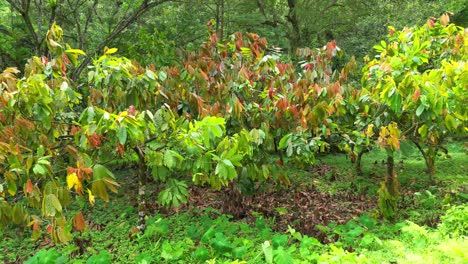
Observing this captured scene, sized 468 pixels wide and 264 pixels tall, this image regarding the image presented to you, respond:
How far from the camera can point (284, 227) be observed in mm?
4797

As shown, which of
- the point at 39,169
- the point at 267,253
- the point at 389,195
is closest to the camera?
the point at 39,169

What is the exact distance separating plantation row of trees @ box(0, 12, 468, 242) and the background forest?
2 cm

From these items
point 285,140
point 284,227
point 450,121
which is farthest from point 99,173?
point 450,121

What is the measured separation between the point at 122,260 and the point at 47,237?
1367mm

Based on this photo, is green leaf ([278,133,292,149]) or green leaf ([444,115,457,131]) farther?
green leaf ([278,133,292,149])

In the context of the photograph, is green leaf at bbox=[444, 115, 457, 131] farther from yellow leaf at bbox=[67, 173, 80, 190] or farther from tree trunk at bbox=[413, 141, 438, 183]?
yellow leaf at bbox=[67, 173, 80, 190]

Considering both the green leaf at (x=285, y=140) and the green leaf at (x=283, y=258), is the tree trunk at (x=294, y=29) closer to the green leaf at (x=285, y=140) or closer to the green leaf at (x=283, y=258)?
the green leaf at (x=285, y=140)

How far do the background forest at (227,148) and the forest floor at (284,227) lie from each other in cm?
2

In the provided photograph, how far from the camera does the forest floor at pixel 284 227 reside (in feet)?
12.3

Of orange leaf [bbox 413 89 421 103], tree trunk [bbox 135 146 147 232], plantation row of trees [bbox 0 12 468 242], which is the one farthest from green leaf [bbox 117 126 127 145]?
orange leaf [bbox 413 89 421 103]

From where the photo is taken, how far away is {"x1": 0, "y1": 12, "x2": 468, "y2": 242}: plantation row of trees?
115 inches

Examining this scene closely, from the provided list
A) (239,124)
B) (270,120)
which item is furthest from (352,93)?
(239,124)

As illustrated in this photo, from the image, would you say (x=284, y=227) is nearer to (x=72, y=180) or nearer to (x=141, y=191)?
(x=141, y=191)

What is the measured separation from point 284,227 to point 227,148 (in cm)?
194
